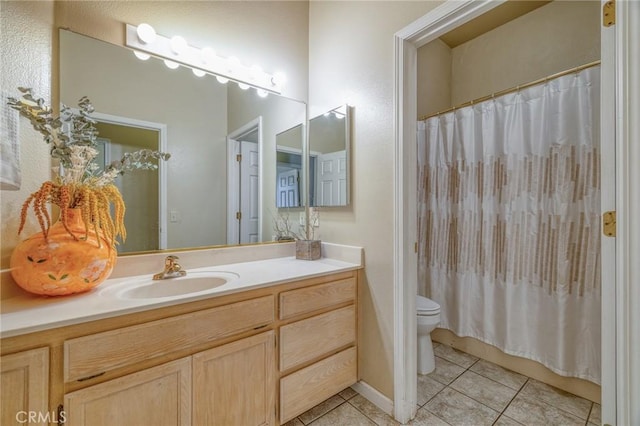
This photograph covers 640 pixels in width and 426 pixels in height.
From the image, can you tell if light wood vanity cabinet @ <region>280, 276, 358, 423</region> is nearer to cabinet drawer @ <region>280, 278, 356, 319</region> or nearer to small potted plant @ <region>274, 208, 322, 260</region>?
cabinet drawer @ <region>280, 278, 356, 319</region>

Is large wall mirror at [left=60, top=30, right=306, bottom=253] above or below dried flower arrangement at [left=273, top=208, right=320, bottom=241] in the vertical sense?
above

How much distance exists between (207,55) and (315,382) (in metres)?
1.96

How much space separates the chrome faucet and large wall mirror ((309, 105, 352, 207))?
3.18ft

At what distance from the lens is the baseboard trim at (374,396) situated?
4.97 feet

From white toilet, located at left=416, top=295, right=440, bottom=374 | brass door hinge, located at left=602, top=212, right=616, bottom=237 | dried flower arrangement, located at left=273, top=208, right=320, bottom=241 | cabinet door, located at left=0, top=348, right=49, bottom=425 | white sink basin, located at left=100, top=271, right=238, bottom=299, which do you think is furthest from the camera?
dried flower arrangement, located at left=273, top=208, right=320, bottom=241

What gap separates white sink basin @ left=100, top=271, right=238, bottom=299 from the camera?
118 cm

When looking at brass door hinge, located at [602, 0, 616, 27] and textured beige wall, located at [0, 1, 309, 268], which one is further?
textured beige wall, located at [0, 1, 309, 268]

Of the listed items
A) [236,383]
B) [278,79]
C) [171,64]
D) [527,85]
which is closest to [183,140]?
[171,64]

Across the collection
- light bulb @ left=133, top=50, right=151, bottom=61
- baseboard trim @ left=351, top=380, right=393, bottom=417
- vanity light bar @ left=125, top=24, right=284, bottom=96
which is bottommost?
baseboard trim @ left=351, top=380, right=393, bottom=417

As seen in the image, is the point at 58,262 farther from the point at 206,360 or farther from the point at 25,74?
the point at 25,74

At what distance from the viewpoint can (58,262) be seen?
988 millimetres

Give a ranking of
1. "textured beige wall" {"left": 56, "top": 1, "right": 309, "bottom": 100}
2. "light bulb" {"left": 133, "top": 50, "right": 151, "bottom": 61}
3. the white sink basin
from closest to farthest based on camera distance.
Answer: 1. the white sink basin
2. "textured beige wall" {"left": 56, "top": 1, "right": 309, "bottom": 100}
3. "light bulb" {"left": 133, "top": 50, "right": 151, "bottom": 61}

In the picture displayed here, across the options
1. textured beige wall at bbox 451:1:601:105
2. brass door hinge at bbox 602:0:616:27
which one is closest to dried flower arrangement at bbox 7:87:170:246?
brass door hinge at bbox 602:0:616:27

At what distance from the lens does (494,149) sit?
201 cm
